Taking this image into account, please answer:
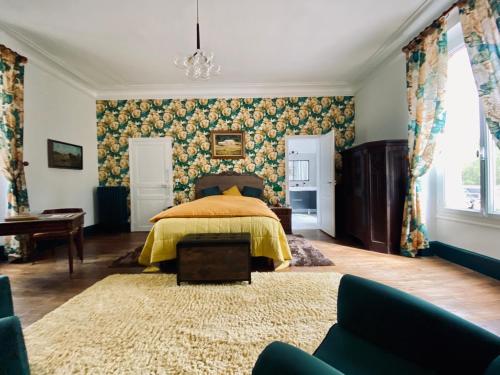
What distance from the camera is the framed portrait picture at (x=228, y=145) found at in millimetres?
5461

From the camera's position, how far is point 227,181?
5414mm

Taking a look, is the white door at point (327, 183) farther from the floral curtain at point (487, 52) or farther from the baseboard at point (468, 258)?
the floral curtain at point (487, 52)

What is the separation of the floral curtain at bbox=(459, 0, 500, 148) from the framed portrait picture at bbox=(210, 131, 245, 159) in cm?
385

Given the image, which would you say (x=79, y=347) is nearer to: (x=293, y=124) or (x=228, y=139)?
(x=228, y=139)

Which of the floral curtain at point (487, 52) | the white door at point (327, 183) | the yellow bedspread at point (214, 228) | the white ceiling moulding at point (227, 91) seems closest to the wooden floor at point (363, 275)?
the yellow bedspread at point (214, 228)

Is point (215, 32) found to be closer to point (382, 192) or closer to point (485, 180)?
point (382, 192)

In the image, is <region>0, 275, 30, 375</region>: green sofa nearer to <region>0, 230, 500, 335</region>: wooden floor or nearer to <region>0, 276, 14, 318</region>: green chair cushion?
<region>0, 276, 14, 318</region>: green chair cushion

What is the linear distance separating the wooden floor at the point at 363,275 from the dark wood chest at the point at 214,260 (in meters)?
0.73

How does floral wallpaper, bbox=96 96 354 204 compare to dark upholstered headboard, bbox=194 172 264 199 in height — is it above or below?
above

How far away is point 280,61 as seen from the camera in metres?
4.24

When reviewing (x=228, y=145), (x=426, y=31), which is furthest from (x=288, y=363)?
(x=228, y=145)

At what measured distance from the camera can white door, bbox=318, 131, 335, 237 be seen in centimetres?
470

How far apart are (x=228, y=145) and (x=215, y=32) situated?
2.40 metres

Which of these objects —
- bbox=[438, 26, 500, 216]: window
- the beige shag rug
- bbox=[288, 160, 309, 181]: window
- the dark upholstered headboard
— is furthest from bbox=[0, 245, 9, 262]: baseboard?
bbox=[288, 160, 309, 181]: window
